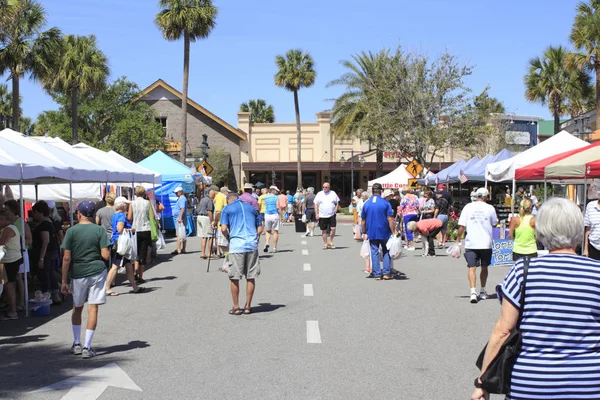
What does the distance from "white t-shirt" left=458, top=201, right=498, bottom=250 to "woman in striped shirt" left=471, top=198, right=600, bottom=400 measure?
24.4 feet

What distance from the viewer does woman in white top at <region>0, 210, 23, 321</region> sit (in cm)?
914

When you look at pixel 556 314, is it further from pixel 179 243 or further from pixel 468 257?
pixel 179 243

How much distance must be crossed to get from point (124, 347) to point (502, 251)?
992 centimetres

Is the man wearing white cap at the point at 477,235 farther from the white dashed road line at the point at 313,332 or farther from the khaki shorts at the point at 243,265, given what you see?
the khaki shorts at the point at 243,265

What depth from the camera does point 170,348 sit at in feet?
25.1

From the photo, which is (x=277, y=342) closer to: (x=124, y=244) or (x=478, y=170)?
(x=124, y=244)

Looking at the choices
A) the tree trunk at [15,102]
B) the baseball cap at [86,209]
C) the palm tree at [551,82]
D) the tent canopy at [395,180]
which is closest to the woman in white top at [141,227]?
the baseball cap at [86,209]

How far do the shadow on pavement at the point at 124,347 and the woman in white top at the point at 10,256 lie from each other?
214 cm

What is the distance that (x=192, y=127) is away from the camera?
5328cm

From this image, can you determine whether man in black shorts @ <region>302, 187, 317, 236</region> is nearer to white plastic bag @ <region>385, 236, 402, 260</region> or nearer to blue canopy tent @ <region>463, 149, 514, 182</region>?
blue canopy tent @ <region>463, 149, 514, 182</region>

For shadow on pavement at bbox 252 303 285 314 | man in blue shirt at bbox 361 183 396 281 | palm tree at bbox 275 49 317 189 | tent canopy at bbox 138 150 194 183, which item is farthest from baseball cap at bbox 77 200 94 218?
palm tree at bbox 275 49 317 189

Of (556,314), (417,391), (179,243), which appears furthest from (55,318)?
(179,243)

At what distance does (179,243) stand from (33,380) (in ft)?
43.6

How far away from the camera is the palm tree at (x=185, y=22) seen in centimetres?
3669
